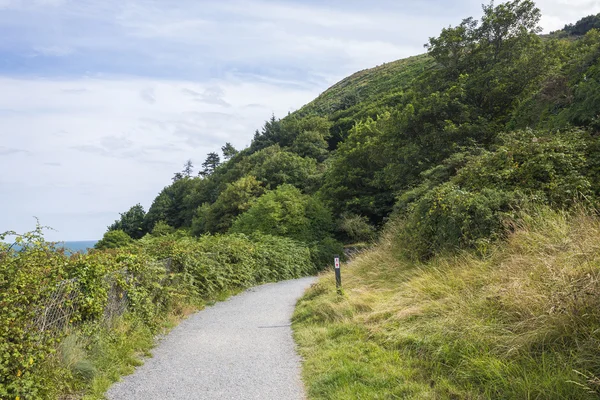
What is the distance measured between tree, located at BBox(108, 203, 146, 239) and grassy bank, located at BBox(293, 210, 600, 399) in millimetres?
62071

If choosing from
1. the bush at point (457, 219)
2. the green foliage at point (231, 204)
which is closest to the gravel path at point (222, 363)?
the bush at point (457, 219)

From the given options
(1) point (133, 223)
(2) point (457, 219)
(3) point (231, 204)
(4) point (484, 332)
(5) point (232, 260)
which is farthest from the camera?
(1) point (133, 223)

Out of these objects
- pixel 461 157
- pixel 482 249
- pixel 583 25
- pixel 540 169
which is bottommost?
pixel 482 249

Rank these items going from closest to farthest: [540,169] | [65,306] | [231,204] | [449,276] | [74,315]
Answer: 1. [65,306]
2. [74,315]
3. [449,276]
4. [540,169]
5. [231,204]

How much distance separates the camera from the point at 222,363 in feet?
22.5

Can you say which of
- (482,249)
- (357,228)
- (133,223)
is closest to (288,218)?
(357,228)

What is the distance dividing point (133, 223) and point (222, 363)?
63581mm

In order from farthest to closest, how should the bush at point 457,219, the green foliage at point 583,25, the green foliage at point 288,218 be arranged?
the green foliage at point 583,25 → the green foliage at point 288,218 → the bush at point 457,219

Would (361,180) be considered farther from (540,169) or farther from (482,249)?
(482,249)

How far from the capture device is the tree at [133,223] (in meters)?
65.0

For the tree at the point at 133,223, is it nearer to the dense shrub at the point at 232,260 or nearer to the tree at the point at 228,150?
the tree at the point at 228,150

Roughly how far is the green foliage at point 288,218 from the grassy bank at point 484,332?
21735 millimetres

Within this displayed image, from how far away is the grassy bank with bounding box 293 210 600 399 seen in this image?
4.14m

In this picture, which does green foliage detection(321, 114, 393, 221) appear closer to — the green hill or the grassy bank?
the green hill
